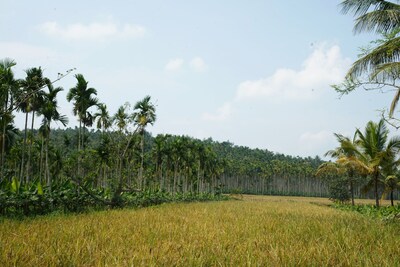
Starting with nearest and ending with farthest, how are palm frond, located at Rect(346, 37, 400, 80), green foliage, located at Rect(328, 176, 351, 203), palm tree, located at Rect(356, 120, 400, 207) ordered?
palm frond, located at Rect(346, 37, 400, 80) < palm tree, located at Rect(356, 120, 400, 207) < green foliage, located at Rect(328, 176, 351, 203)

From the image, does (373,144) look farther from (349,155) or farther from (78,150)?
(78,150)

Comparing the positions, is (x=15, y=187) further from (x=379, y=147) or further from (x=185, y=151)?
(x=185, y=151)

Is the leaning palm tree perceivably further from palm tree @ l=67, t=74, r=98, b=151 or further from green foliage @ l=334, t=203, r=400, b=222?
palm tree @ l=67, t=74, r=98, b=151

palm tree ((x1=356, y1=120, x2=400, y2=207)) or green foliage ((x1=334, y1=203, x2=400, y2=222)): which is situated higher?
palm tree ((x1=356, y1=120, x2=400, y2=207))

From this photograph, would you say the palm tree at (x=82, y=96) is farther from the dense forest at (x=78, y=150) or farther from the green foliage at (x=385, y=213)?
the green foliage at (x=385, y=213)

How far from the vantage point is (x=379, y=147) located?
24.2m

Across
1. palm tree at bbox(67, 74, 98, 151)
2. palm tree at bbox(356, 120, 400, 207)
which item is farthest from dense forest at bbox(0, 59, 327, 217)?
palm tree at bbox(356, 120, 400, 207)

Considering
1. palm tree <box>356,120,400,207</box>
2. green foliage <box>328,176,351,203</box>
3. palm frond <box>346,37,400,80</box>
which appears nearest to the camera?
palm frond <box>346,37,400,80</box>

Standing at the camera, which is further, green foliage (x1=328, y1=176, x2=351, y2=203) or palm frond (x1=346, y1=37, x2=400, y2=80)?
green foliage (x1=328, y1=176, x2=351, y2=203)

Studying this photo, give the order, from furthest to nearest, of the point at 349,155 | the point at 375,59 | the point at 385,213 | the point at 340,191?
the point at 340,191
the point at 349,155
the point at 385,213
the point at 375,59

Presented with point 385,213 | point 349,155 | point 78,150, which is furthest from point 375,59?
point 78,150

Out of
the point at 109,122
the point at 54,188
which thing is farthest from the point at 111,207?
the point at 109,122

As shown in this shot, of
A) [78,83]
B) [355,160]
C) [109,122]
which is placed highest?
[78,83]

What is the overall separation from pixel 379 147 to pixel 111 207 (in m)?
18.5
